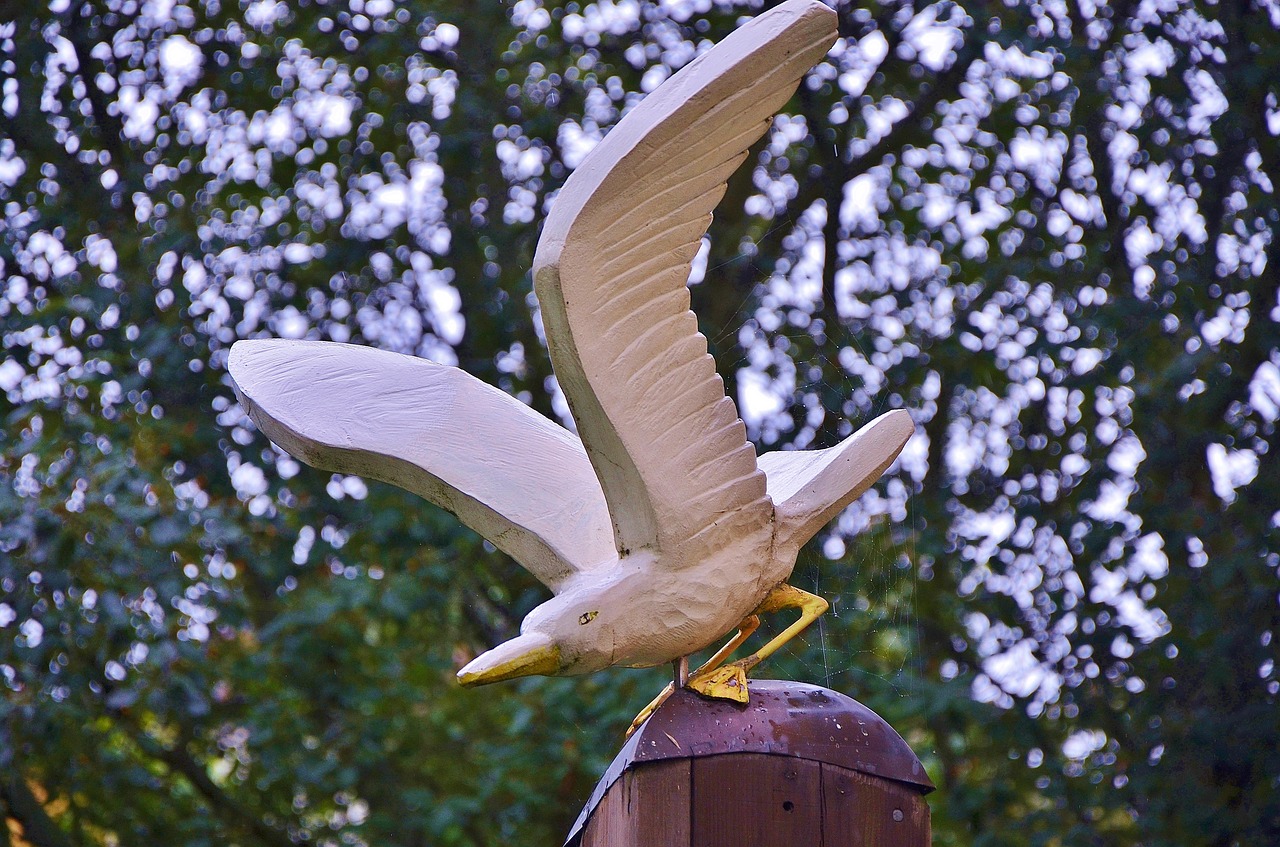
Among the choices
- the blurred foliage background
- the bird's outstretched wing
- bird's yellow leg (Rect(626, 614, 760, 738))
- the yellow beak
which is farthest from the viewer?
the blurred foliage background

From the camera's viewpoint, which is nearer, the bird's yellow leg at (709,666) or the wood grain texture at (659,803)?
the wood grain texture at (659,803)

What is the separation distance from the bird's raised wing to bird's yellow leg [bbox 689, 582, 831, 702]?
0.20 meters

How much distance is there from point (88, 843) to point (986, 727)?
3.51 m

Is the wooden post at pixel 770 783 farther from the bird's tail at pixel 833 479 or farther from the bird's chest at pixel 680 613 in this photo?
the bird's tail at pixel 833 479

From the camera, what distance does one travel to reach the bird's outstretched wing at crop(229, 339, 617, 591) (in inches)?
101

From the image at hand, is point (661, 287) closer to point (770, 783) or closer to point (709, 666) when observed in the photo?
point (709, 666)

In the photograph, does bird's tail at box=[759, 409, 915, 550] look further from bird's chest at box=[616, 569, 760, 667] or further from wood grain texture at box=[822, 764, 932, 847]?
wood grain texture at box=[822, 764, 932, 847]

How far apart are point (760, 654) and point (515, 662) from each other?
0.44 metres

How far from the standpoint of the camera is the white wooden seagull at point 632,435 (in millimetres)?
2209

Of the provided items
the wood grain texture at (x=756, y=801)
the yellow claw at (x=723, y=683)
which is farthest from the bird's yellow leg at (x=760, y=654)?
the wood grain texture at (x=756, y=801)

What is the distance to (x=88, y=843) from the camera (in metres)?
5.71

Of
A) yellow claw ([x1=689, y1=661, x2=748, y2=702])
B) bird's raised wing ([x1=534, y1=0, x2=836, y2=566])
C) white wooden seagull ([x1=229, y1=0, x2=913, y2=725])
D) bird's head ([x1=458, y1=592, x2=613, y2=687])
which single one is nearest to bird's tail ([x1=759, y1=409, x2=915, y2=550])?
white wooden seagull ([x1=229, y1=0, x2=913, y2=725])

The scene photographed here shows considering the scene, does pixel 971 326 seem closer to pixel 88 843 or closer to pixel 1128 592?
pixel 1128 592

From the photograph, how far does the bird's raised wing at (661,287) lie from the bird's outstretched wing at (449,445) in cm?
19
